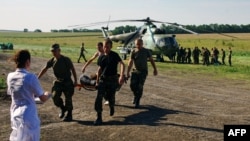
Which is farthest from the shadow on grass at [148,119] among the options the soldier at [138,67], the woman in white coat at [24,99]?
the woman in white coat at [24,99]

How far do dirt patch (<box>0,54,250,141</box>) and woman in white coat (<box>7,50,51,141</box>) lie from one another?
291 cm

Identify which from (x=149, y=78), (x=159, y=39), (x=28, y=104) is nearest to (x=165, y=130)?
(x=28, y=104)

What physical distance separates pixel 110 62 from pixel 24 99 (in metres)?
4.41

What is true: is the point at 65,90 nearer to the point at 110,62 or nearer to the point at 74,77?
the point at 74,77

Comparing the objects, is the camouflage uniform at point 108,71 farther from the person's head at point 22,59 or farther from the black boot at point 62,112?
the person's head at point 22,59

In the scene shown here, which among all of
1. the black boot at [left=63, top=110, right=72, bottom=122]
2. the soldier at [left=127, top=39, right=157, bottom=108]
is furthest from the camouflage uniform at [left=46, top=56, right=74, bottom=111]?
the soldier at [left=127, top=39, right=157, bottom=108]

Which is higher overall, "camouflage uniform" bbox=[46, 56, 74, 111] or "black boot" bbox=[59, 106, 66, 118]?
"camouflage uniform" bbox=[46, 56, 74, 111]

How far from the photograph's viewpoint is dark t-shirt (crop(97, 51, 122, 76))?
9.38m

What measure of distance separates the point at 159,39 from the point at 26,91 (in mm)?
25496

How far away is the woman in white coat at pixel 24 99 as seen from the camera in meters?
5.01

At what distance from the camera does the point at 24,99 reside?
5129mm

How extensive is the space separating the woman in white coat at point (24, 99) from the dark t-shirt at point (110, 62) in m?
4.29

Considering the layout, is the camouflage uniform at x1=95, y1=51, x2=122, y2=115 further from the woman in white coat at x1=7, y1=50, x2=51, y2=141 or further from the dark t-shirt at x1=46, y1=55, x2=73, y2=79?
the woman in white coat at x1=7, y1=50, x2=51, y2=141

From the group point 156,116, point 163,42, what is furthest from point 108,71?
point 163,42
